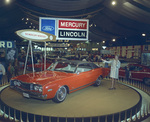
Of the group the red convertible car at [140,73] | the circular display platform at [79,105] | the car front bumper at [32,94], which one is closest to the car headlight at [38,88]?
the car front bumper at [32,94]

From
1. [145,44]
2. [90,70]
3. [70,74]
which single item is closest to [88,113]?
[70,74]

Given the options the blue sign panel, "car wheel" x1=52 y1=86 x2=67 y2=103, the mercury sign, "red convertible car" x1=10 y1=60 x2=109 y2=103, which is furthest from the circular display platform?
the mercury sign

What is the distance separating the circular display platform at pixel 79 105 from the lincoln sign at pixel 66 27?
316 cm

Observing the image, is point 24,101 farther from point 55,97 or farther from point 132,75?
point 132,75

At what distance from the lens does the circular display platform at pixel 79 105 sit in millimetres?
4270

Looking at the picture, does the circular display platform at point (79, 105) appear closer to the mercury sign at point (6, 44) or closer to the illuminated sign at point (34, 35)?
the illuminated sign at point (34, 35)

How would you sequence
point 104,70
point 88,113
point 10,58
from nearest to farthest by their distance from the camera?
point 88,113
point 104,70
point 10,58

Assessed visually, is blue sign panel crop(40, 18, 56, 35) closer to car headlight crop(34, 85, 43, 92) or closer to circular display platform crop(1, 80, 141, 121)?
circular display platform crop(1, 80, 141, 121)

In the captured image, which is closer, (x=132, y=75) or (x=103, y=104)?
(x=103, y=104)

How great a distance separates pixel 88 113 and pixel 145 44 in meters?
22.0

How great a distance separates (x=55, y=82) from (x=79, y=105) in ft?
3.90

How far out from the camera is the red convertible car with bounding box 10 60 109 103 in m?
4.57

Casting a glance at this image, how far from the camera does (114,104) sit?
5.03 metres

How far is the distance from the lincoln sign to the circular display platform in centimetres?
316
